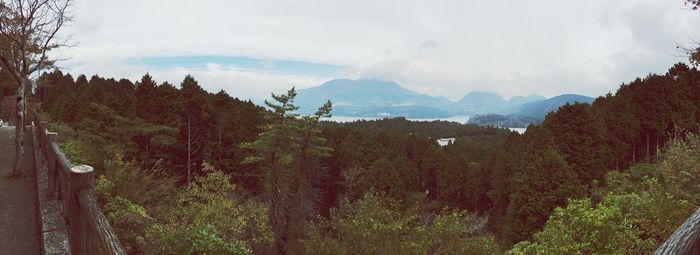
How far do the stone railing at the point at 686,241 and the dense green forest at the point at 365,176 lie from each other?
9314mm

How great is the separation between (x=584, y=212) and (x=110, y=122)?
3316 cm

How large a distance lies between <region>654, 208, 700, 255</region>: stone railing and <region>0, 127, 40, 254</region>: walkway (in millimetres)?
7757

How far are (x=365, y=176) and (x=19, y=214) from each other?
44204mm

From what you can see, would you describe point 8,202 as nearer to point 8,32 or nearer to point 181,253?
point 181,253

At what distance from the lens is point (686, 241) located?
1.87 meters

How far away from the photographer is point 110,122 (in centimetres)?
3359

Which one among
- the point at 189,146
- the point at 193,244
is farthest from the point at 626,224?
the point at 189,146

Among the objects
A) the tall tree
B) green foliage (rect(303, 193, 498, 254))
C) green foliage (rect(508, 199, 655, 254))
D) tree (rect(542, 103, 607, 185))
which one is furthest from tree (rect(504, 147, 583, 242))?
the tall tree

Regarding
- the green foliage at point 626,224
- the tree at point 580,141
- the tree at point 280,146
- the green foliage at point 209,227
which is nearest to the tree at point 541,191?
the tree at point 580,141

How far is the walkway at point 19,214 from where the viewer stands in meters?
6.71

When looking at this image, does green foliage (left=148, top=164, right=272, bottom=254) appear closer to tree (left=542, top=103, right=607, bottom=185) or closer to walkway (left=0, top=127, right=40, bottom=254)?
walkway (left=0, top=127, right=40, bottom=254)

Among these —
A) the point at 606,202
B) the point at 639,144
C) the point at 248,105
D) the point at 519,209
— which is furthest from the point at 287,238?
the point at 639,144

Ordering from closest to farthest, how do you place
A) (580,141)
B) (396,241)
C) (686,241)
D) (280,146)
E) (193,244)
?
(686,241) < (193,244) < (396,241) < (280,146) < (580,141)

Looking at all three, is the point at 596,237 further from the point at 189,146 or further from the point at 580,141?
the point at 189,146
